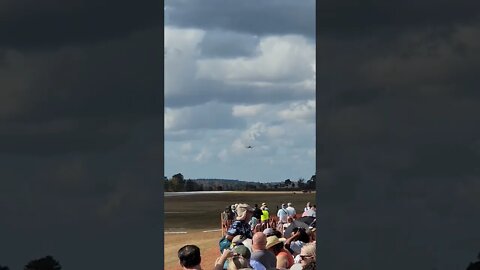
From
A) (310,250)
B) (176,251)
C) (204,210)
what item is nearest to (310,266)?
(310,250)

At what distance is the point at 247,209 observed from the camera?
10469mm

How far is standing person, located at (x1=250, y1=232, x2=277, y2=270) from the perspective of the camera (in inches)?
307

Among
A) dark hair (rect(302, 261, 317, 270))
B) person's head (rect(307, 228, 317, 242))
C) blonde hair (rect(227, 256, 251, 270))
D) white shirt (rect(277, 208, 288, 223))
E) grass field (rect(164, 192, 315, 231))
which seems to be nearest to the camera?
blonde hair (rect(227, 256, 251, 270))

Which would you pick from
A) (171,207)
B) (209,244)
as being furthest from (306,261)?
(171,207)

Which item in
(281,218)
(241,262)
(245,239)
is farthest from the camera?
(281,218)

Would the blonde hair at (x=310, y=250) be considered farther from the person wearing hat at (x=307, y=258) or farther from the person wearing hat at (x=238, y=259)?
the person wearing hat at (x=238, y=259)

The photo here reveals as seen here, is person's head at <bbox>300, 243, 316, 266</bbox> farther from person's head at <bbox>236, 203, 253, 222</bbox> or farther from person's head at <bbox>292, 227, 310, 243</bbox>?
person's head at <bbox>292, 227, 310, 243</bbox>

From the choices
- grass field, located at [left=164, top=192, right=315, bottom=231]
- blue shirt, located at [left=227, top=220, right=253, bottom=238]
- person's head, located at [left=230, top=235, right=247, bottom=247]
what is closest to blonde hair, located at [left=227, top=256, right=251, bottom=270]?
person's head, located at [left=230, top=235, right=247, bottom=247]

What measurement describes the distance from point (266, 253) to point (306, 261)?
39 cm

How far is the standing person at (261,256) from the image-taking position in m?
7.80

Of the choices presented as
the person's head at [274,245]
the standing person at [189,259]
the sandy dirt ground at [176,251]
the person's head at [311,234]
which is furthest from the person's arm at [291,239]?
the sandy dirt ground at [176,251]
